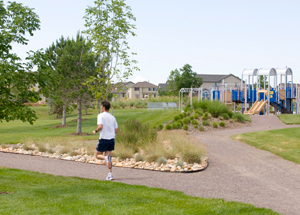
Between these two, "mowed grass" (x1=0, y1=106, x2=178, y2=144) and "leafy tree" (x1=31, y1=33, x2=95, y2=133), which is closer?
"mowed grass" (x1=0, y1=106, x2=178, y2=144)

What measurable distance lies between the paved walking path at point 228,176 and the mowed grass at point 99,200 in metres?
0.72

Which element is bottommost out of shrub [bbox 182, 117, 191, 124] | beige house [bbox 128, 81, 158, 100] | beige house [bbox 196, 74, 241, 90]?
shrub [bbox 182, 117, 191, 124]

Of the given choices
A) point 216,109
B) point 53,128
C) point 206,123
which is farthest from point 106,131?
point 53,128

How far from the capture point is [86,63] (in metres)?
24.8

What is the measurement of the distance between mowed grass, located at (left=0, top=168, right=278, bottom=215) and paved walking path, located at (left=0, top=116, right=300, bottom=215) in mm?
720

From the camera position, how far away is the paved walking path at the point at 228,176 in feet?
21.9

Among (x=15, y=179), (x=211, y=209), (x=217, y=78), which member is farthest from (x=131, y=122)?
(x=217, y=78)

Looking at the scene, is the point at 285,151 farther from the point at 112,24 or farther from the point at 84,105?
the point at 84,105

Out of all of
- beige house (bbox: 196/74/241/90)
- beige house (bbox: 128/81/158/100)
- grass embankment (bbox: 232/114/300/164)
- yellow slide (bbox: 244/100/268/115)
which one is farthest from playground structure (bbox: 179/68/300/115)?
beige house (bbox: 128/81/158/100)

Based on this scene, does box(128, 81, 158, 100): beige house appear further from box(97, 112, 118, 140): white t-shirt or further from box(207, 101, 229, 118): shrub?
box(97, 112, 118, 140): white t-shirt

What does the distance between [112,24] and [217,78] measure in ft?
279

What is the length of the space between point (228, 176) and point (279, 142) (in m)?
5.75

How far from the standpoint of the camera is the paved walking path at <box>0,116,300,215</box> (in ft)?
21.9

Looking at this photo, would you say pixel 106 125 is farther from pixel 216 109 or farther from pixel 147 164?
pixel 216 109
